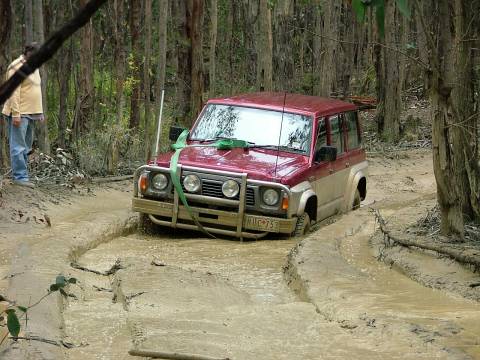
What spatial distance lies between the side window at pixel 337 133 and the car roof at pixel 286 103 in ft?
0.36

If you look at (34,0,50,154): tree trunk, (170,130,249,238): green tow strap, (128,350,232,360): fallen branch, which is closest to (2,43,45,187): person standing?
(34,0,50,154): tree trunk

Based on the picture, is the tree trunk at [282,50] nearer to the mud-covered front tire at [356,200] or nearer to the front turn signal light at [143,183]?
the mud-covered front tire at [356,200]

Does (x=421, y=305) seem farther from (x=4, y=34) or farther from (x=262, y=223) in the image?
(x=4, y=34)

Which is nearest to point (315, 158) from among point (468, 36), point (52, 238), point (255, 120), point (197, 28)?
point (255, 120)

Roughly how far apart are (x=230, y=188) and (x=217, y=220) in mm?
414

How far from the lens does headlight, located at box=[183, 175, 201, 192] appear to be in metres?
9.93

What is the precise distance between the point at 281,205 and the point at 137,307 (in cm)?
342

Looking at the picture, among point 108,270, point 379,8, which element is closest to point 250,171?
point 108,270

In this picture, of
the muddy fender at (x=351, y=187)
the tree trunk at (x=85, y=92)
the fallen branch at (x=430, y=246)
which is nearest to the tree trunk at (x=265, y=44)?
the tree trunk at (x=85, y=92)

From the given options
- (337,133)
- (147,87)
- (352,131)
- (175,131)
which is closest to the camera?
(175,131)

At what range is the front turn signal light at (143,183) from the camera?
33.6 feet

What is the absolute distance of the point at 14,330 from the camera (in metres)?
Answer: 3.90

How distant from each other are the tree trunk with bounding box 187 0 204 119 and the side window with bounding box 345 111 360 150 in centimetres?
427

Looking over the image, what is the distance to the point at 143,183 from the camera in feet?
33.6
